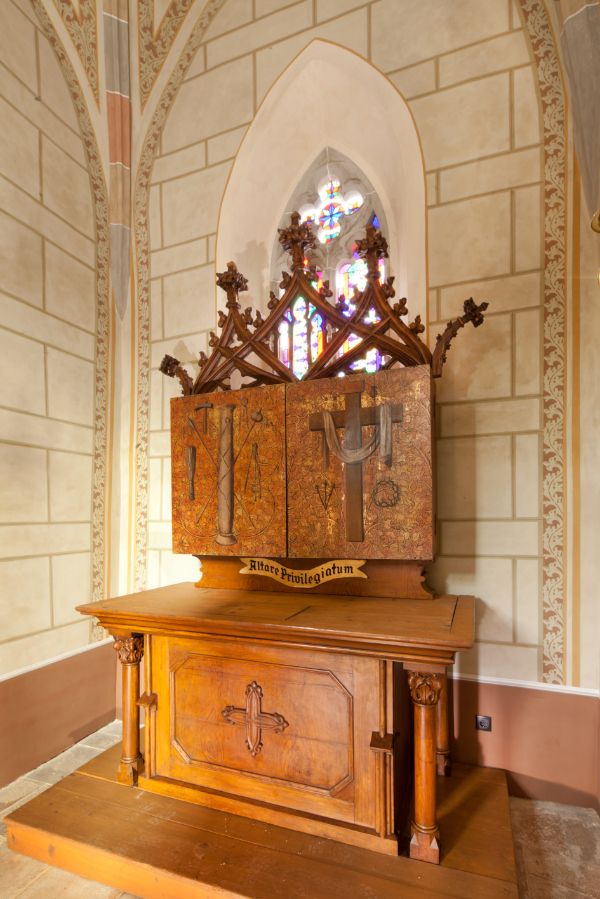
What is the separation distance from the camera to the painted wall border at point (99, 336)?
126 inches

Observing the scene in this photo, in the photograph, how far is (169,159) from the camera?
11.3 ft

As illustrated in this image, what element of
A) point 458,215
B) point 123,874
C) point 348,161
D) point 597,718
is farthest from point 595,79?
point 123,874

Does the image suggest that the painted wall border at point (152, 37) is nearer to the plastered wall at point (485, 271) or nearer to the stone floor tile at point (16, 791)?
the plastered wall at point (485, 271)

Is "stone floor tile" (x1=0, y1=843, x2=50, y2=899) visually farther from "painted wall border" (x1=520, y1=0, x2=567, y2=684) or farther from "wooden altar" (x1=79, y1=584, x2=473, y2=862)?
"painted wall border" (x1=520, y1=0, x2=567, y2=684)

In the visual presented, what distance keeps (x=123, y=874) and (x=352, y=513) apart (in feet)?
5.14

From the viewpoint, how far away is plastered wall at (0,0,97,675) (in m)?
2.69

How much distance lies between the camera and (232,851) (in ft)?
5.65

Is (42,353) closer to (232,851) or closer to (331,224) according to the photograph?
(331,224)

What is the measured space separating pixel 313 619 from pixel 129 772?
118cm

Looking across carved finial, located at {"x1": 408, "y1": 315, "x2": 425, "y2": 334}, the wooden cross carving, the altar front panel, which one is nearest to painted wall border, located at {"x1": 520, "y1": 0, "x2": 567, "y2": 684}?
carved finial, located at {"x1": 408, "y1": 315, "x2": 425, "y2": 334}

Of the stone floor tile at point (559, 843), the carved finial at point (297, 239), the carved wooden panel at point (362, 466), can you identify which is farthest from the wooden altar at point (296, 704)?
the carved finial at point (297, 239)

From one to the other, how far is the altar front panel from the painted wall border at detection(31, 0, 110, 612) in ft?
4.27

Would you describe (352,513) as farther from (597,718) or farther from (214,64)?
(214,64)

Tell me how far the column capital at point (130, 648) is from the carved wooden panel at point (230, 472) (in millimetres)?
511
